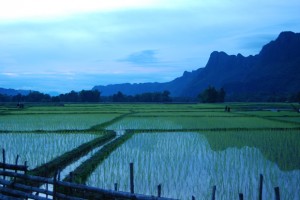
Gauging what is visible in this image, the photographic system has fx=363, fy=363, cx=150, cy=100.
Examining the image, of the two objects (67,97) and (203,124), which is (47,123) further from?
(67,97)

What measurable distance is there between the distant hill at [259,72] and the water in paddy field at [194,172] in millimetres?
68762

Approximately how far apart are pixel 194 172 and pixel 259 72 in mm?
110099

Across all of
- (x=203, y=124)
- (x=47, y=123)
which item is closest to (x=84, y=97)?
(x=47, y=123)

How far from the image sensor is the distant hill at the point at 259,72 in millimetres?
95562

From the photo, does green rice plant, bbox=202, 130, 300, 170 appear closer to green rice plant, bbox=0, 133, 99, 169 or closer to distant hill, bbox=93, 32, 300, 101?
green rice plant, bbox=0, 133, 99, 169

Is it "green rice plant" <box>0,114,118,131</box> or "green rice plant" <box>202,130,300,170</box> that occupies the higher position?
"green rice plant" <box>0,114,118,131</box>

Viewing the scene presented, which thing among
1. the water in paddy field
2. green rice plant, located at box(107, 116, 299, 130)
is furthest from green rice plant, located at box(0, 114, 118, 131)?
the water in paddy field

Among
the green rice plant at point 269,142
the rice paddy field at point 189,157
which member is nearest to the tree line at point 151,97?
the rice paddy field at point 189,157

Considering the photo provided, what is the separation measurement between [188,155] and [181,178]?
2.54m

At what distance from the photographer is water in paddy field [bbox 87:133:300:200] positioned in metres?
6.55

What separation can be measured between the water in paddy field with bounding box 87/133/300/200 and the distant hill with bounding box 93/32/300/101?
68762 millimetres

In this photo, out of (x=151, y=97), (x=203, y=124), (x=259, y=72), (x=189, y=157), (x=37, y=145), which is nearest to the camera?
(x=189, y=157)

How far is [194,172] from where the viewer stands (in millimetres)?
7945

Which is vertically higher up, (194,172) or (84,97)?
(84,97)
